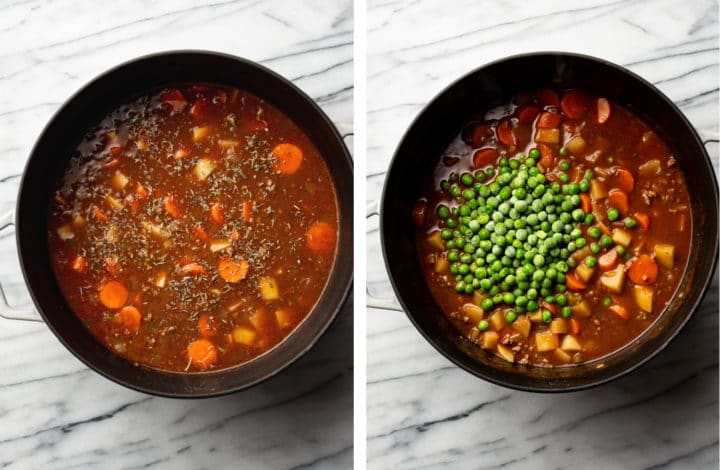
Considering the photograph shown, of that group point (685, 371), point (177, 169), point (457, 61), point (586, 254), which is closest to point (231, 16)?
point (177, 169)

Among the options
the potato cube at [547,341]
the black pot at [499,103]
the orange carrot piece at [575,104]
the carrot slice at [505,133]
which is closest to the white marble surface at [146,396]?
the black pot at [499,103]

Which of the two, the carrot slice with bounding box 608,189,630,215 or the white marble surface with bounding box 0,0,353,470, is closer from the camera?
the carrot slice with bounding box 608,189,630,215

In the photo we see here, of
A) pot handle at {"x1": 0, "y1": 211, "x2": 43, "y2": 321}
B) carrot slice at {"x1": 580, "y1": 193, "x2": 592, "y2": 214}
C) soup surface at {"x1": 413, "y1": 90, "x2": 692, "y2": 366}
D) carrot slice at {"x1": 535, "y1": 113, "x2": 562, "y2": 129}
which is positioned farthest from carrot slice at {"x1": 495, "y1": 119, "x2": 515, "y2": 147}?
pot handle at {"x1": 0, "y1": 211, "x2": 43, "y2": 321}

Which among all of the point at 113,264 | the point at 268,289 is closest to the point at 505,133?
the point at 268,289

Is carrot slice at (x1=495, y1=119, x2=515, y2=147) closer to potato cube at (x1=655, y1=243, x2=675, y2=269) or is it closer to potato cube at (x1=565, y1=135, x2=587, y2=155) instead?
potato cube at (x1=565, y1=135, x2=587, y2=155)

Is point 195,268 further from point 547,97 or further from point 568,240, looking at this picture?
point 547,97

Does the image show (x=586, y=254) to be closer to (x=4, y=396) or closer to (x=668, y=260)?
(x=668, y=260)
